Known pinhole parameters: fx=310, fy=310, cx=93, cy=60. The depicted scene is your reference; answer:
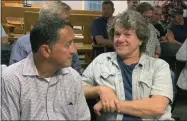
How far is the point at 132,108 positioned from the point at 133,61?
14.1 inches

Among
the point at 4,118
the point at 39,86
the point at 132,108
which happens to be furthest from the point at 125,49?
the point at 4,118

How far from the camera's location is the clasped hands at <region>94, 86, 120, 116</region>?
173cm

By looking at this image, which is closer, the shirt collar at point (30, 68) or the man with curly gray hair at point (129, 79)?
the shirt collar at point (30, 68)

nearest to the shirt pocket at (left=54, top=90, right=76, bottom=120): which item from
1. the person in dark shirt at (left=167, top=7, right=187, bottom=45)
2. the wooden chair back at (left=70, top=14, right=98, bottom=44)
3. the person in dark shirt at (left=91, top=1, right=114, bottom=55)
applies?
the person in dark shirt at (left=91, top=1, right=114, bottom=55)

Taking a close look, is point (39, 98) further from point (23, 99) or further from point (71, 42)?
point (71, 42)

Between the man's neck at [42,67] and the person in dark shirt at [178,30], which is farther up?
the man's neck at [42,67]

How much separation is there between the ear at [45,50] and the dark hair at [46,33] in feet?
0.05

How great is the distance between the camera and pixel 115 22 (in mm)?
1987

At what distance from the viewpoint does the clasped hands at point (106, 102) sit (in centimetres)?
173

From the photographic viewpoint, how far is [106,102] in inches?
68.0

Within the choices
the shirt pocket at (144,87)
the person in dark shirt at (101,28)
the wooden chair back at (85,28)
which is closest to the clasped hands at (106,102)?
the shirt pocket at (144,87)

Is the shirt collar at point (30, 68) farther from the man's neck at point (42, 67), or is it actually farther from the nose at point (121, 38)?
the nose at point (121, 38)

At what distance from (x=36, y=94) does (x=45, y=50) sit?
202 millimetres

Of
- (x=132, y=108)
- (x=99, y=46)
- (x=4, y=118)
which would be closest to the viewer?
(x=4, y=118)
